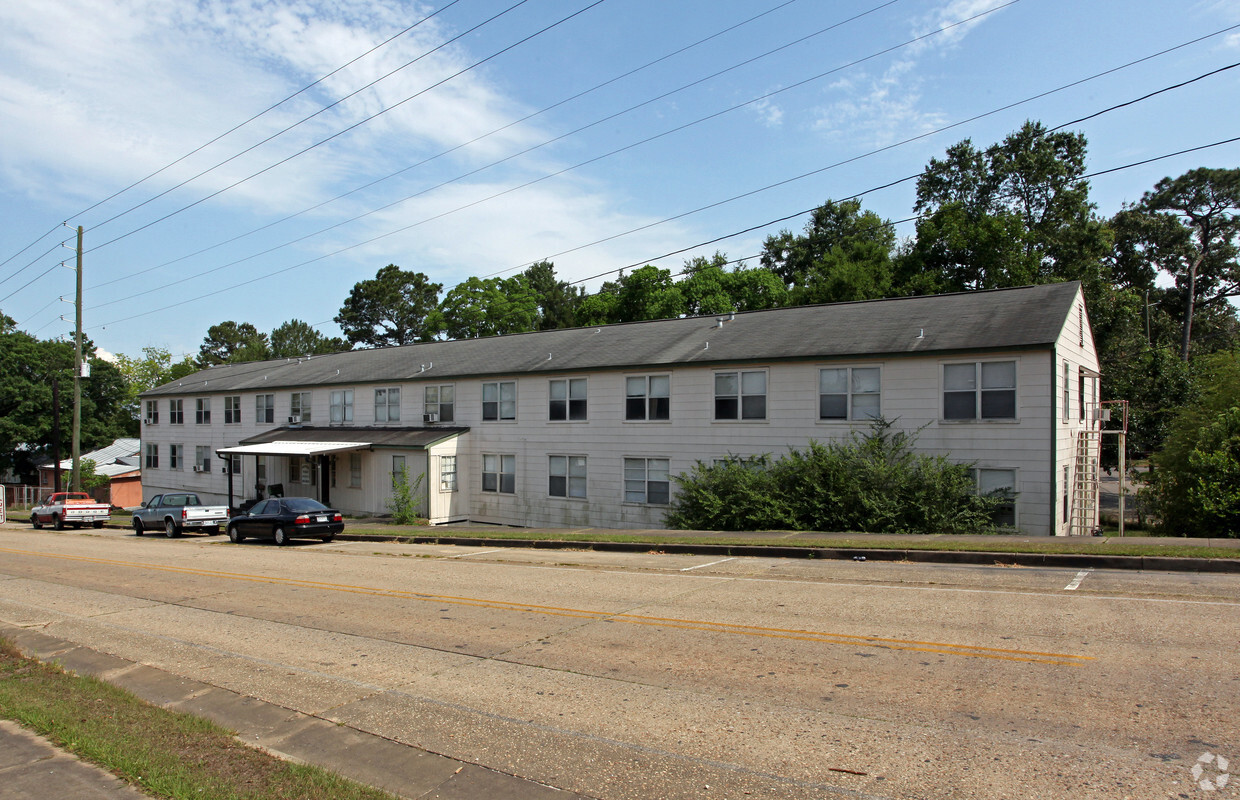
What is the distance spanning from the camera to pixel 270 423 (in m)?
39.4

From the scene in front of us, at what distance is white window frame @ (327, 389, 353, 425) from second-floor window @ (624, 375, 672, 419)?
15.7m

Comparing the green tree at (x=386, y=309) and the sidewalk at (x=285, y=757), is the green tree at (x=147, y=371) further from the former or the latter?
the sidewalk at (x=285, y=757)

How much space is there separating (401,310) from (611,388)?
68.5 metres

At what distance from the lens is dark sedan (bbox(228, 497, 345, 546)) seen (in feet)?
75.6

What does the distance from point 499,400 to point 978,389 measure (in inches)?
650

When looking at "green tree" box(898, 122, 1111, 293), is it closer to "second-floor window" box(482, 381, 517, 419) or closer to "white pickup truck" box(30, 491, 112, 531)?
"second-floor window" box(482, 381, 517, 419)

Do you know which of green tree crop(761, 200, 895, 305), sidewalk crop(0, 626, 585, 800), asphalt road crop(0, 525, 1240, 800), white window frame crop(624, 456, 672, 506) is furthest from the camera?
green tree crop(761, 200, 895, 305)

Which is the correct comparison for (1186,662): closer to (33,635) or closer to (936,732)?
(936,732)

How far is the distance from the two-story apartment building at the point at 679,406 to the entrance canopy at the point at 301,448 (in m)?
0.15

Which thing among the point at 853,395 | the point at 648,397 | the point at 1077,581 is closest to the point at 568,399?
the point at 648,397

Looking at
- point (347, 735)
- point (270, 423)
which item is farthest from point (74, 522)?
point (347, 735)

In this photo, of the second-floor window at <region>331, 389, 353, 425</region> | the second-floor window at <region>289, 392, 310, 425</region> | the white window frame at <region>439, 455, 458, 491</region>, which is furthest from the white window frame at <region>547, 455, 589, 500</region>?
the second-floor window at <region>289, 392, 310, 425</region>

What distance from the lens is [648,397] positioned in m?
25.1

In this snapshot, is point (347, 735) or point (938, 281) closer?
point (347, 735)
